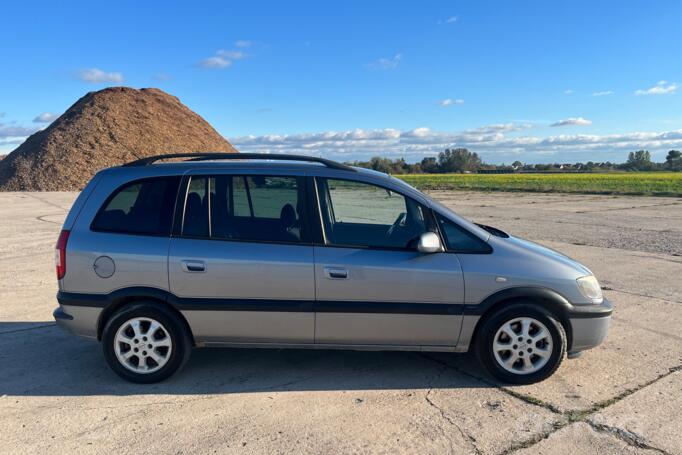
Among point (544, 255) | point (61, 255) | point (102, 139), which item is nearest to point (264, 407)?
point (61, 255)

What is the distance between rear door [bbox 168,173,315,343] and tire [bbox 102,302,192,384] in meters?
0.15

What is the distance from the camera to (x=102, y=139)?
143ft

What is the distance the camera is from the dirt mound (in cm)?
3866

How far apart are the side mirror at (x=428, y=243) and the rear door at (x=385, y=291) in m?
0.10

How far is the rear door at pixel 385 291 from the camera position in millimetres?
3742


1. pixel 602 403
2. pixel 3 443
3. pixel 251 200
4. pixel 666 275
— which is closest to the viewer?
pixel 3 443

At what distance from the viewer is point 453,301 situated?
3.78 meters

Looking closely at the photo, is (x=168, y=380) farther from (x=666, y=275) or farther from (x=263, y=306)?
(x=666, y=275)

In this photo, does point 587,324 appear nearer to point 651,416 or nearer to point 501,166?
point 651,416

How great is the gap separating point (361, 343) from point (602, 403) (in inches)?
69.0

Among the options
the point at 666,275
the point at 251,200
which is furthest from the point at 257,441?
the point at 666,275

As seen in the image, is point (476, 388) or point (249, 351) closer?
point (476, 388)

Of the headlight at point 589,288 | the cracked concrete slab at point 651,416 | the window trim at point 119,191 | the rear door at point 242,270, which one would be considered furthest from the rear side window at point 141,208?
the cracked concrete slab at point 651,416

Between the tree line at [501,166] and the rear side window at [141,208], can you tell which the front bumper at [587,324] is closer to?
the rear side window at [141,208]
